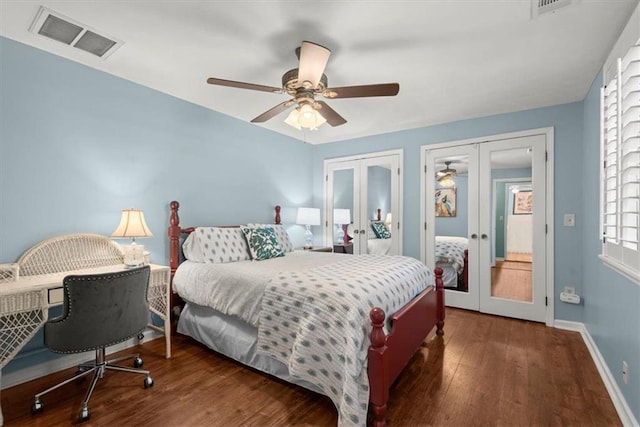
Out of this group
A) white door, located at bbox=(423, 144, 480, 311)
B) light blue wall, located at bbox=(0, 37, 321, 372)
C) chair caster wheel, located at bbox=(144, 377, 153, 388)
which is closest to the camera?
chair caster wheel, located at bbox=(144, 377, 153, 388)

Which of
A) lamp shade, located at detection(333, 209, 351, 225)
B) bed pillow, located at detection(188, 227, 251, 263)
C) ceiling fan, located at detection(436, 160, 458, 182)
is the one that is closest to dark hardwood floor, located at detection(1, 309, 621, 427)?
bed pillow, located at detection(188, 227, 251, 263)

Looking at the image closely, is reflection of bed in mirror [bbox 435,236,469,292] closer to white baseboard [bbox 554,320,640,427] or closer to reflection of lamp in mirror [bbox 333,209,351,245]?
white baseboard [bbox 554,320,640,427]

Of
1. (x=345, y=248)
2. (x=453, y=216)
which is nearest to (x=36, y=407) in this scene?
(x=345, y=248)

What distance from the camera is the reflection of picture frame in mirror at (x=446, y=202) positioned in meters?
3.92

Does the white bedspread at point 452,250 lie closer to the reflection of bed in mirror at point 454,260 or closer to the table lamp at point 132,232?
the reflection of bed in mirror at point 454,260

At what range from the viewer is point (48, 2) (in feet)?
6.01

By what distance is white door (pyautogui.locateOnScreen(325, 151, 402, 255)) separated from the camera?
4.37 m

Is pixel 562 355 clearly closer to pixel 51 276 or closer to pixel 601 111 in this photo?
pixel 601 111

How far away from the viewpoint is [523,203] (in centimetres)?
349

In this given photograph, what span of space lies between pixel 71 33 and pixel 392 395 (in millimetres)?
3416

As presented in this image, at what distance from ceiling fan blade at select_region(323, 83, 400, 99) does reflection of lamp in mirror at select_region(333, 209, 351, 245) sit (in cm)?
267

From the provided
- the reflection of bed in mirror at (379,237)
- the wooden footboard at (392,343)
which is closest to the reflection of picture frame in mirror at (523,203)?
the reflection of bed in mirror at (379,237)

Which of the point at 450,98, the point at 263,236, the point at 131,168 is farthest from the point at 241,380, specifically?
the point at 450,98

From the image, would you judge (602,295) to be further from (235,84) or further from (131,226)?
(131,226)
